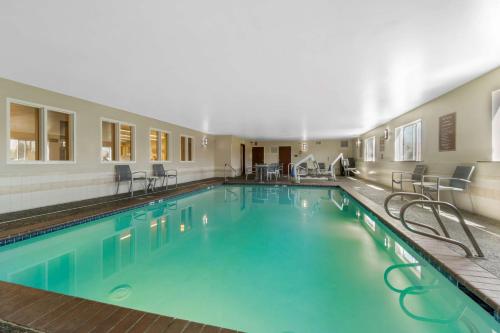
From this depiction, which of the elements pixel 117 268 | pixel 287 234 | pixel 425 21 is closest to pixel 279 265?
pixel 287 234

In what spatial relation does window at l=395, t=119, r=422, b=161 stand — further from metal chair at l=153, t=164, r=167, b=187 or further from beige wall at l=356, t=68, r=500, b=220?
metal chair at l=153, t=164, r=167, b=187

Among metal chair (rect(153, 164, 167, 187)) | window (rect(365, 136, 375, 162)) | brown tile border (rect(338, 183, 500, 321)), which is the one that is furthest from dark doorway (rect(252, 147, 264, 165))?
brown tile border (rect(338, 183, 500, 321))

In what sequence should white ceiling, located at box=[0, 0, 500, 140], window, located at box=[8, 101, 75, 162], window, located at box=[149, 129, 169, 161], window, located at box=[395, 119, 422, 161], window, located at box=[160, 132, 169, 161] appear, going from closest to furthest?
white ceiling, located at box=[0, 0, 500, 140] < window, located at box=[8, 101, 75, 162] < window, located at box=[395, 119, 422, 161] < window, located at box=[149, 129, 169, 161] < window, located at box=[160, 132, 169, 161]

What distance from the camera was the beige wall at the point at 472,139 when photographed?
A: 3.59m

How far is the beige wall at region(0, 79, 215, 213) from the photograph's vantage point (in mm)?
4027

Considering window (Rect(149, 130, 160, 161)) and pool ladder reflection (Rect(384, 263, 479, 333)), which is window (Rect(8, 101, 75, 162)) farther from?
pool ladder reflection (Rect(384, 263, 479, 333))

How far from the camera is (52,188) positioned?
185 inches

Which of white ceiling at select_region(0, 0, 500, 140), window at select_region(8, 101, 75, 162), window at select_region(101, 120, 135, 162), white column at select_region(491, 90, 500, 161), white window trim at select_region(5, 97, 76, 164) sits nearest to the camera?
white ceiling at select_region(0, 0, 500, 140)

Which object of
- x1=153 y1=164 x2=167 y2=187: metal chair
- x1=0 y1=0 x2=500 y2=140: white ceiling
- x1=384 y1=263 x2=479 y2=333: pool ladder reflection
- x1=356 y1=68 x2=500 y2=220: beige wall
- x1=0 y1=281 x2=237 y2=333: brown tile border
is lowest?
x1=384 y1=263 x2=479 y2=333: pool ladder reflection

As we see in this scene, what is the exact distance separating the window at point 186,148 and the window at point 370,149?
25.2 feet

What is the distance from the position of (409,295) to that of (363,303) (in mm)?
507

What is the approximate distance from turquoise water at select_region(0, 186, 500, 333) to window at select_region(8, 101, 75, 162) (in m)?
1.95

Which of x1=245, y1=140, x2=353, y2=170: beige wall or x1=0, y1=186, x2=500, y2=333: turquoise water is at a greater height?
x1=245, y1=140, x2=353, y2=170: beige wall

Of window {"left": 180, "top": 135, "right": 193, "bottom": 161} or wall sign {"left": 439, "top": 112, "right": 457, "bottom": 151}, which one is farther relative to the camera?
window {"left": 180, "top": 135, "right": 193, "bottom": 161}
